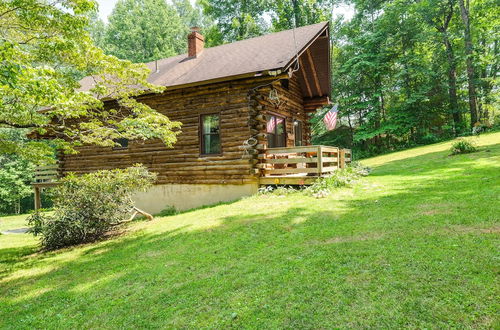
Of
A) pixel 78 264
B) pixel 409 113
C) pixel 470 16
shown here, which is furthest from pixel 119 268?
pixel 470 16

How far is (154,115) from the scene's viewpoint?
8508mm

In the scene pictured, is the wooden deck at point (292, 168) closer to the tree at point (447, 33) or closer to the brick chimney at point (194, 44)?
the brick chimney at point (194, 44)

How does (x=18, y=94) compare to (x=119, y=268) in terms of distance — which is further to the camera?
(x=119, y=268)

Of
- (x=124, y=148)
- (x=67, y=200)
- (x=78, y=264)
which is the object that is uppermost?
(x=124, y=148)

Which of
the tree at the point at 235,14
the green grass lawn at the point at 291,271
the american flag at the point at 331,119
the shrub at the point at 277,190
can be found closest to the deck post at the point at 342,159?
the american flag at the point at 331,119

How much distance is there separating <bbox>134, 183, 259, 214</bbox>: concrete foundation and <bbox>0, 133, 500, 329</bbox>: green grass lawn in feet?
9.86

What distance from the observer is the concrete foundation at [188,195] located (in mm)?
11117

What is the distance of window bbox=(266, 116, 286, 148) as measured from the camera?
12.3m

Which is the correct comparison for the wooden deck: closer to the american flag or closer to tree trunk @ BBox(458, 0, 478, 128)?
the american flag

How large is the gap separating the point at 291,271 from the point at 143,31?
128 feet

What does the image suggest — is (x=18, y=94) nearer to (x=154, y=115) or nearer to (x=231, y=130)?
(x=154, y=115)

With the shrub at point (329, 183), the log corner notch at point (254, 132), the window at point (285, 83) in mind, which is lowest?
the shrub at point (329, 183)

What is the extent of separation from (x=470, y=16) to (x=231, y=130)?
25.5 metres

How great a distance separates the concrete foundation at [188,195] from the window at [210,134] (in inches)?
53.7
